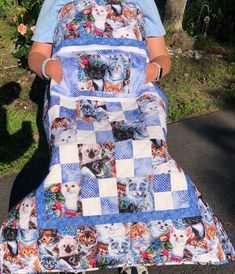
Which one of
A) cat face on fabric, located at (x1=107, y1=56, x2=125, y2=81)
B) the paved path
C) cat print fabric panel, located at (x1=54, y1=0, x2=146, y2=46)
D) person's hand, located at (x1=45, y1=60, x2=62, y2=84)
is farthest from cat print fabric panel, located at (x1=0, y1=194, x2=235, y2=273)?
cat print fabric panel, located at (x1=54, y1=0, x2=146, y2=46)

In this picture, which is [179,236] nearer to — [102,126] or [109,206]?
[109,206]

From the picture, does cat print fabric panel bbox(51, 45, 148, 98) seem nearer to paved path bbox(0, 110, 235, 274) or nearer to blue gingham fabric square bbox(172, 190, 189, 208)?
blue gingham fabric square bbox(172, 190, 189, 208)

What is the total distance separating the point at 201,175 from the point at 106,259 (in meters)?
1.78

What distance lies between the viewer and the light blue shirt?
2.79m

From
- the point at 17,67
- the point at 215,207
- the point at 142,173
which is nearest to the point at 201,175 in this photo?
the point at 215,207

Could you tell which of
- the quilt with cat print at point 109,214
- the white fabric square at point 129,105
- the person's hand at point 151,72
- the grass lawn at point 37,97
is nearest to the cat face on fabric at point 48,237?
the quilt with cat print at point 109,214

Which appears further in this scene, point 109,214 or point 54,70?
point 54,70

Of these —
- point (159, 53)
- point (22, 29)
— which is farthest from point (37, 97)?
point (159, 53)

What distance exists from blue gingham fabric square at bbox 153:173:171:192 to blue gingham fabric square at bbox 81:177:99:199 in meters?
0.30

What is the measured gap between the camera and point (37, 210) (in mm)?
2168

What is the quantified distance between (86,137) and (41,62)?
0.75m

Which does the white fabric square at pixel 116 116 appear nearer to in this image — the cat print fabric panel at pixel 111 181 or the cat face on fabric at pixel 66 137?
the cat print fabric panel at pixel 111 181

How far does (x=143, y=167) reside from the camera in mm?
2229

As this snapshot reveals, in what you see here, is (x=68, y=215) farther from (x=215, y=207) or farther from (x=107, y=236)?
(x=215, y=207)
